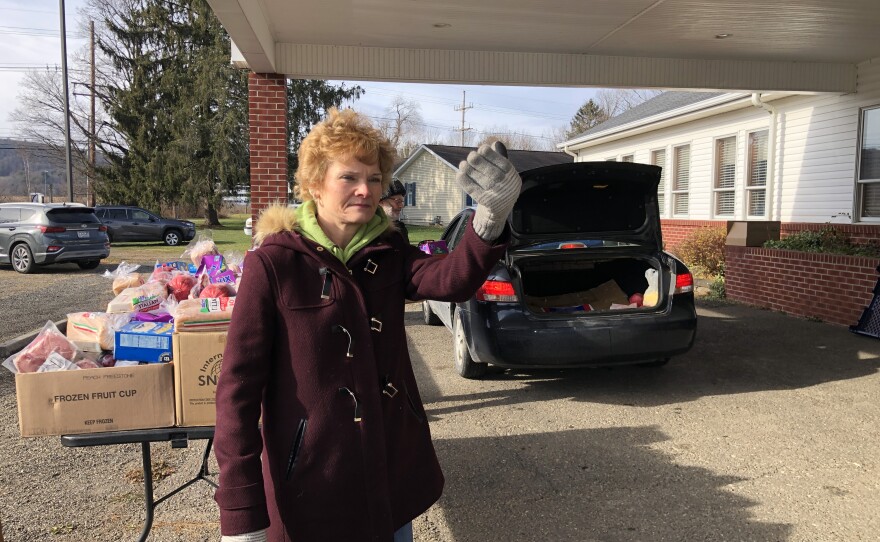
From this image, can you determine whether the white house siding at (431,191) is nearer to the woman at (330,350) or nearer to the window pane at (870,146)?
the window pane at (870,146)

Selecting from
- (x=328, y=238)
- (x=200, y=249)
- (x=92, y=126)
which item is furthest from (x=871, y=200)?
(x=92, y=126)

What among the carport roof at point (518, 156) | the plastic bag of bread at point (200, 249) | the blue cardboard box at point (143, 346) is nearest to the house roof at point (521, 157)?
the carport roof at point (518, 156)

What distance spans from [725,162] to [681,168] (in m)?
1.61

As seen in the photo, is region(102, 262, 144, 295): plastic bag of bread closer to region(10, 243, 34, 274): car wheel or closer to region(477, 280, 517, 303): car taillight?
region(477, 280, 517, 303): car taillight

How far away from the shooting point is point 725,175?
42.9 ft

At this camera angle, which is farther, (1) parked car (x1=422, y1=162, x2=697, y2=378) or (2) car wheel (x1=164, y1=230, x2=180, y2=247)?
(2) car wheel (x1=164, y1=230, x2=180, y2=247)

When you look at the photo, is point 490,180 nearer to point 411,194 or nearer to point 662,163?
point 662,163

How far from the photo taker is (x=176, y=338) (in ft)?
8.43

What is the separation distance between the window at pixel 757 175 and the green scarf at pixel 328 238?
11593 mm

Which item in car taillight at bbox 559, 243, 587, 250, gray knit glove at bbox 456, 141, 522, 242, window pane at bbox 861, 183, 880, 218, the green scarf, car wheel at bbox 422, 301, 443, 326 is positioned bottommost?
car wheel at bbox 422, 301, 443, 326

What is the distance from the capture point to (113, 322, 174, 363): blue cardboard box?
8.61 ft

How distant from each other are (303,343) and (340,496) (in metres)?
0.44

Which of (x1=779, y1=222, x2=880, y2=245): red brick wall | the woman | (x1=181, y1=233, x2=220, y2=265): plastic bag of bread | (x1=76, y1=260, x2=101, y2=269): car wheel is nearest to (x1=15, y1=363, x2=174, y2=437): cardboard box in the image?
→ the woman

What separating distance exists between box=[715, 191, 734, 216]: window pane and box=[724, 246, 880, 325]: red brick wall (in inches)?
110
